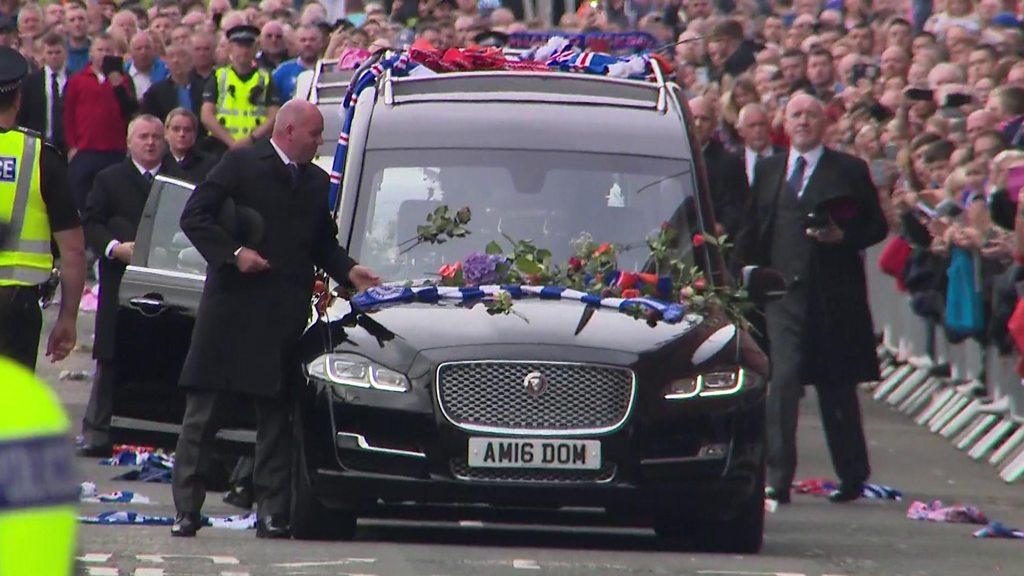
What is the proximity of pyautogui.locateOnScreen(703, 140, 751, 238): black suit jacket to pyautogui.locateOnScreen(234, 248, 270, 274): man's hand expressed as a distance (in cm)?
562

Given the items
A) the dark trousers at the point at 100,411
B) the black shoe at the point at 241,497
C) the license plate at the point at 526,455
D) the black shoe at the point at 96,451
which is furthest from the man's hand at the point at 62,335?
the black shoe at the point at 96,451

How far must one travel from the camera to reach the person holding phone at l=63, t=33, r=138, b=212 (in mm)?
21984

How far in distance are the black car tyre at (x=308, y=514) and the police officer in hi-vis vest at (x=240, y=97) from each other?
10.9 metres

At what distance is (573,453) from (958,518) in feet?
11.7

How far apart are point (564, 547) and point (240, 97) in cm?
1129

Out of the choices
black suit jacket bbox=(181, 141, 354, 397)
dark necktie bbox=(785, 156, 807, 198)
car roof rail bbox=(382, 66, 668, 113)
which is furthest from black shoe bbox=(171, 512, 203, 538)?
dark necktie bbox=(785, 156, 807, 198)

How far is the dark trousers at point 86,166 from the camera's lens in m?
22.0

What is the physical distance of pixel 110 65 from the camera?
22.0 metres

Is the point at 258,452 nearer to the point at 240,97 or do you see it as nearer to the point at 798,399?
the point at 798,399

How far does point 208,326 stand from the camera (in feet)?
32.9

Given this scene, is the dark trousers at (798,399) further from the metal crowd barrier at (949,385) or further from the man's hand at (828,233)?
the metal crowd barrier at (949,385)

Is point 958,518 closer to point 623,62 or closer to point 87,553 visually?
point 623,62

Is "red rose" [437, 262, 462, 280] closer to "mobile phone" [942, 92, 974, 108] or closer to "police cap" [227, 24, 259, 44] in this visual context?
"mobile phone" [942, 92, 974, 108]

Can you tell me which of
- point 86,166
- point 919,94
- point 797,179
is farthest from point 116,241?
point 86,166
